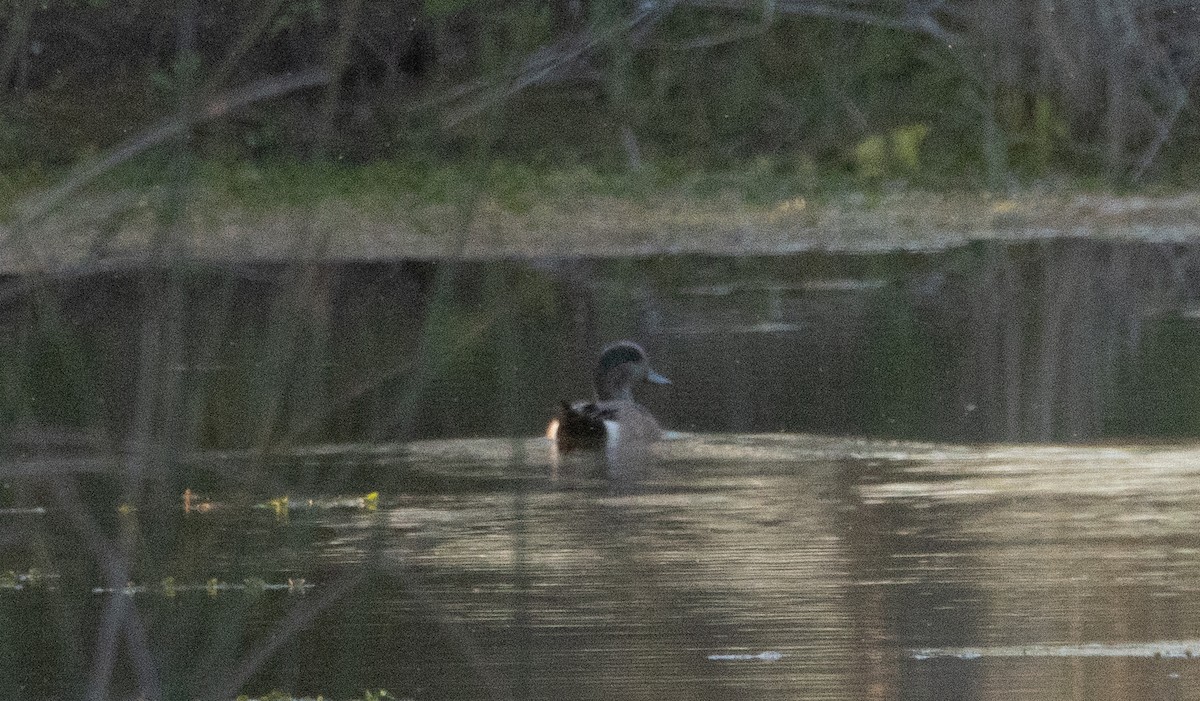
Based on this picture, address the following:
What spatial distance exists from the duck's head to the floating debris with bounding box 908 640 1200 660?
18.5 ft

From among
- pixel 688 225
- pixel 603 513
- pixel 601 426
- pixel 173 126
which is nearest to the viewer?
pixel 173 126

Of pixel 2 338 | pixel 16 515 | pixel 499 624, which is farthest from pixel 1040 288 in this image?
pixel 499 624

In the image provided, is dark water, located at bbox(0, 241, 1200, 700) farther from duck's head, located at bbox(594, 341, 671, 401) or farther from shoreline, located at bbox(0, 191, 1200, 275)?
shoreline, located at bbox(0, 191, 1200, 275)

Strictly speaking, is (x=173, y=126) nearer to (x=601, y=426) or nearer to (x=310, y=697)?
(x=310, y=697)

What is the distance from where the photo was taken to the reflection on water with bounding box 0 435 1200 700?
6.66 metres

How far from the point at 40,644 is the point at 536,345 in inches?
318

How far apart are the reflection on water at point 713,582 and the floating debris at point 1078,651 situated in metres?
0.01

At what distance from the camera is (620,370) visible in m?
12.7

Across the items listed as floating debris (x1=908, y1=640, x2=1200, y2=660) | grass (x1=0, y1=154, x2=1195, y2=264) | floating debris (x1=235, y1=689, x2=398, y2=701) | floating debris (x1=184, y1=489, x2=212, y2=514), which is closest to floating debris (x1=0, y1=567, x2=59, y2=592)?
floating debris (x1=184, y1=489, x2=212, y2=514)

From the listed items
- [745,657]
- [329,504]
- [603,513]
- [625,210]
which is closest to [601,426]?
[603,513]

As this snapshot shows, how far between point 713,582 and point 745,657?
1.14 metres

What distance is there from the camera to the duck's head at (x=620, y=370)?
1268 cm

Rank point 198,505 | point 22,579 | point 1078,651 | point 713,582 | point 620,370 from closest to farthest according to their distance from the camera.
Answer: point 1078,651 → point 713,582 → point 22,579 → point 198,505 → point 620,370

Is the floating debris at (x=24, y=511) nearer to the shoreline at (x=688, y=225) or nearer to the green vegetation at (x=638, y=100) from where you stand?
the shoreline at (x=688, y=225)
